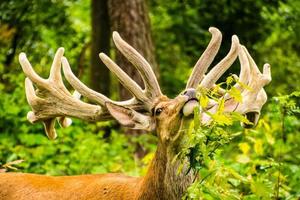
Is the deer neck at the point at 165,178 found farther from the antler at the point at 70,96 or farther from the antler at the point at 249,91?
the antler at the point at 249,91

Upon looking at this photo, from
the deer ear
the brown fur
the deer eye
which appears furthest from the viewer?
the deer ear

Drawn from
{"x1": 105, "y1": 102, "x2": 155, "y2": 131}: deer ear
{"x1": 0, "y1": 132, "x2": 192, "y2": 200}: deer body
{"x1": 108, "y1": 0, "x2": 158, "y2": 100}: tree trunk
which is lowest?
{"x1": 0, "y1": 132, "x2": 192, "y2": 200}: deer body

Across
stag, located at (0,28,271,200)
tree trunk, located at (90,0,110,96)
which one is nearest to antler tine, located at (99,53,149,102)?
stag, located at (0,28,271,200)

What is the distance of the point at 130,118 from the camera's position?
20.2 ft

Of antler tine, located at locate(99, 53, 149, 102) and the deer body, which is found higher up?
antler tine, located at locate(99, 53, 149, 102)

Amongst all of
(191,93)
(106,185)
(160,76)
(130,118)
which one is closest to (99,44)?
(160,76)

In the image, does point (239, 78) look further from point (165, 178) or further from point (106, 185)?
point (106, 185)

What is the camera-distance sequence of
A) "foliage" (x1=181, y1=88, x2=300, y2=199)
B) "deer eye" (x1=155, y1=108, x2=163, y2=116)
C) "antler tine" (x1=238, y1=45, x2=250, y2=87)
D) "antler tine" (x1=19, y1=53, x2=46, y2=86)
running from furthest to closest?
"antler tine" (x1=19, y1=53, x2=46, y2=86)
"antler tine" (x1=238, y1=45, x2=250, y2=87)
"deer eye" (x1=155, y1=108, x2=163, y2=116)
"foliage" (x1=181, y1=88, x2=300, y2=199)

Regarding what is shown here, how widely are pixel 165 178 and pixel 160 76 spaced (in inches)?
308

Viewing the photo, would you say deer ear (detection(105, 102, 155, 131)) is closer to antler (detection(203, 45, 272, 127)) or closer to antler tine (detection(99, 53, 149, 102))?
antler tine (detection(99, 53, 149, 102))

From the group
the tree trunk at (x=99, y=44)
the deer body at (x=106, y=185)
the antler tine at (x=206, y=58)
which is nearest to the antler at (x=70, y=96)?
the antler tine at (x=206, y=58)

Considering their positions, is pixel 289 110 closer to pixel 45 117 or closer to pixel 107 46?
pixel 45 117

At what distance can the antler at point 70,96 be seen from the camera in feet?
20.1

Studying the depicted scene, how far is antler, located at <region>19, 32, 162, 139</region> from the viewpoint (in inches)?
241
